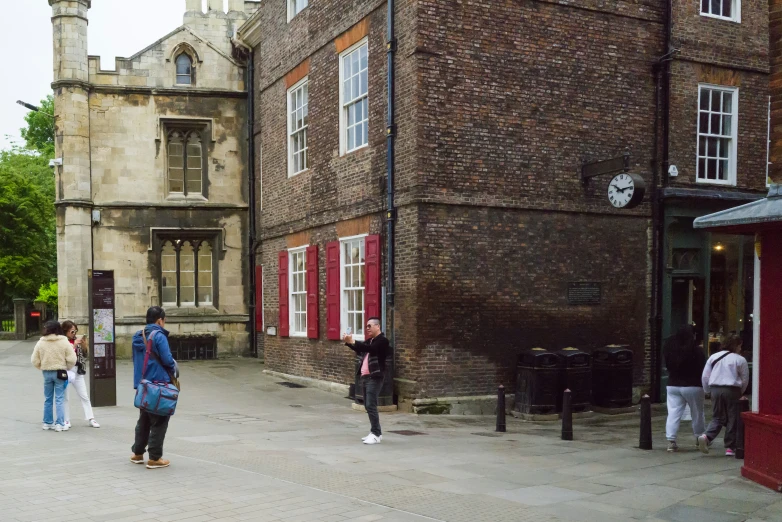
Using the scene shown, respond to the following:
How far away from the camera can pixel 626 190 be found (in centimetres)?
1423

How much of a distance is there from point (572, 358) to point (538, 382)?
2.75 feet

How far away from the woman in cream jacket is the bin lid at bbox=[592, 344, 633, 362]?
30.1ft

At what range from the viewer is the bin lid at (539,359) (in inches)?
547

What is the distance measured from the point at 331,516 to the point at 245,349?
19.6 metres

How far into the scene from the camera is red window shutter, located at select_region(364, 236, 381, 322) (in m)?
14.9

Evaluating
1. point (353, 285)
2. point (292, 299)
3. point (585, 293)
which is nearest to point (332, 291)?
point (353, 285)

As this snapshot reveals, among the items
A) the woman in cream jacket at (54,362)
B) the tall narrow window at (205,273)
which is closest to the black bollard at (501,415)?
the woman in cream jacket at (54,362)

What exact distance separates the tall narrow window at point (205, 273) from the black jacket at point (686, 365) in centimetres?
1797

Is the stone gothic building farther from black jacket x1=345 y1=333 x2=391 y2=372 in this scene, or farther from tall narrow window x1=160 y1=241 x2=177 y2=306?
black jacket x1=345 y1=333 x2=391 y2=372

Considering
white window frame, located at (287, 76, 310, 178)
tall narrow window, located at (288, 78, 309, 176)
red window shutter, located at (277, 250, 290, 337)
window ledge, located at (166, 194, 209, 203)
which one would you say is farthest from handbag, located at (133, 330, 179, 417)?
window ledge, located at (166, 194, 209, 203)

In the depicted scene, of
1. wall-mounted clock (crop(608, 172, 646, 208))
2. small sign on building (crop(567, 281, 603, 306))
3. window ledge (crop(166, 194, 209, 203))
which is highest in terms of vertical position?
window ledge (crop(166, 194, 209, 203))

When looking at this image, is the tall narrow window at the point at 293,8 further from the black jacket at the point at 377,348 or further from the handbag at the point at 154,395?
the handbag at the point at 154,395

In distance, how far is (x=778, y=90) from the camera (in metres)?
8.95

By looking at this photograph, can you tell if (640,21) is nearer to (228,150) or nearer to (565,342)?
(565,342)
